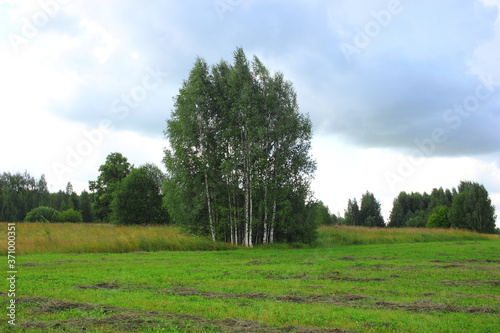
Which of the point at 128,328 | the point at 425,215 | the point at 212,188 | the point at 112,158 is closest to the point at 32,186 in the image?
the point at 112,158

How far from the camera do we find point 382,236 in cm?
3788

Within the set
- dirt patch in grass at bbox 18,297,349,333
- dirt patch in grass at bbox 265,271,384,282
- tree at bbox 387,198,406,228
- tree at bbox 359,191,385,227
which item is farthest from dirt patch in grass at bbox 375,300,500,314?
tree at bbox 387,198,406,228

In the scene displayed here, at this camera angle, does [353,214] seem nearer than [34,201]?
No

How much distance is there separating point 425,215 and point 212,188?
3644 inches

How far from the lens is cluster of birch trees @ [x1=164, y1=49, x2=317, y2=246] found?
1104 inches

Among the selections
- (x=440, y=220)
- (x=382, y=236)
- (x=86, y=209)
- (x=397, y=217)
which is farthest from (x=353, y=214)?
(x=86, y=209)

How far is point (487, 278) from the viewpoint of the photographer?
41.5 ft

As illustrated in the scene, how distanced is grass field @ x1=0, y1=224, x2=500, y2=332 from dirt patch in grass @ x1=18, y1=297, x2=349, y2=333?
2cm

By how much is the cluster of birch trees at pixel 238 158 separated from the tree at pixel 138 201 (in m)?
24.7

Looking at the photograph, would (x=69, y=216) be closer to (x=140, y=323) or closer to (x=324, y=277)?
(x=324, y=277)

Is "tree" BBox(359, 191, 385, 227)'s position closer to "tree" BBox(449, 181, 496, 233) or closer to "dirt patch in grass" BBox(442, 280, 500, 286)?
"tree" BBox(449, 181, 496, 233)

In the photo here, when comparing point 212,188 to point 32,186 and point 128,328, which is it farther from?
point 32,186

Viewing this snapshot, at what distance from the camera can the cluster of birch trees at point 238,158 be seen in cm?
2803

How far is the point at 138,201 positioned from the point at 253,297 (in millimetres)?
47380
